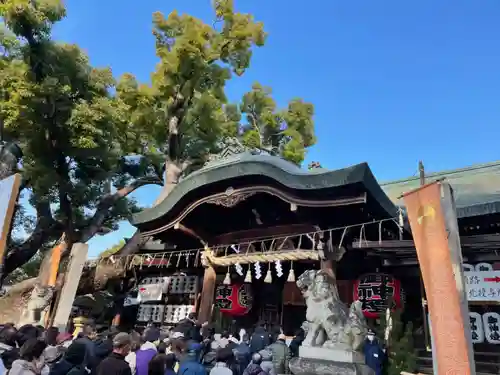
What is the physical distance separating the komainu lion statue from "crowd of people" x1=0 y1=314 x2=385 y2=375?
83 cm

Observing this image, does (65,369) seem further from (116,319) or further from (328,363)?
(116,319)

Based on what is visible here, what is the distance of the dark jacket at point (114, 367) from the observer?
390 cm

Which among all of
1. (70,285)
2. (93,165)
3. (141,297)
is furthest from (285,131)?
(70,285)

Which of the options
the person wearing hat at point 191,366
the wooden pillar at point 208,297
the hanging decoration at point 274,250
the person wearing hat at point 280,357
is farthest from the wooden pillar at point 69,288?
the person wearing hat at point 191,366

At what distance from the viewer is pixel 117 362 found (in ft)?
13.1

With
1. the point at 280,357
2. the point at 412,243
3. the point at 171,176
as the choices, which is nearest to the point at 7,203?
the point at 280,357

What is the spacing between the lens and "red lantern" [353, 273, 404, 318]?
8617 mm

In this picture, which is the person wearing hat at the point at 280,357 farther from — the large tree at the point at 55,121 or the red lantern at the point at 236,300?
the large tree at the point at 55,121

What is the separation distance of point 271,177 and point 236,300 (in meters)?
4.28

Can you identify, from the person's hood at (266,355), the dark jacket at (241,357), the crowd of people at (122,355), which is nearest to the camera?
the crowd of people at (122,355)

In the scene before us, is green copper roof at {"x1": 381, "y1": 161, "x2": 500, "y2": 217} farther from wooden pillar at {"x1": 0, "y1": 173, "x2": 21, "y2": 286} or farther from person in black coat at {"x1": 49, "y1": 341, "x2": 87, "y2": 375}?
wooden pillar at {"x1": 0, "y1": 173, "x2": 21, "y2": 286}

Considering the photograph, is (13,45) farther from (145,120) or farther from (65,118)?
(145,120)

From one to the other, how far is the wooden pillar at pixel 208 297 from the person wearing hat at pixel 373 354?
5174 mm

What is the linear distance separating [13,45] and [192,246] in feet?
32.5
